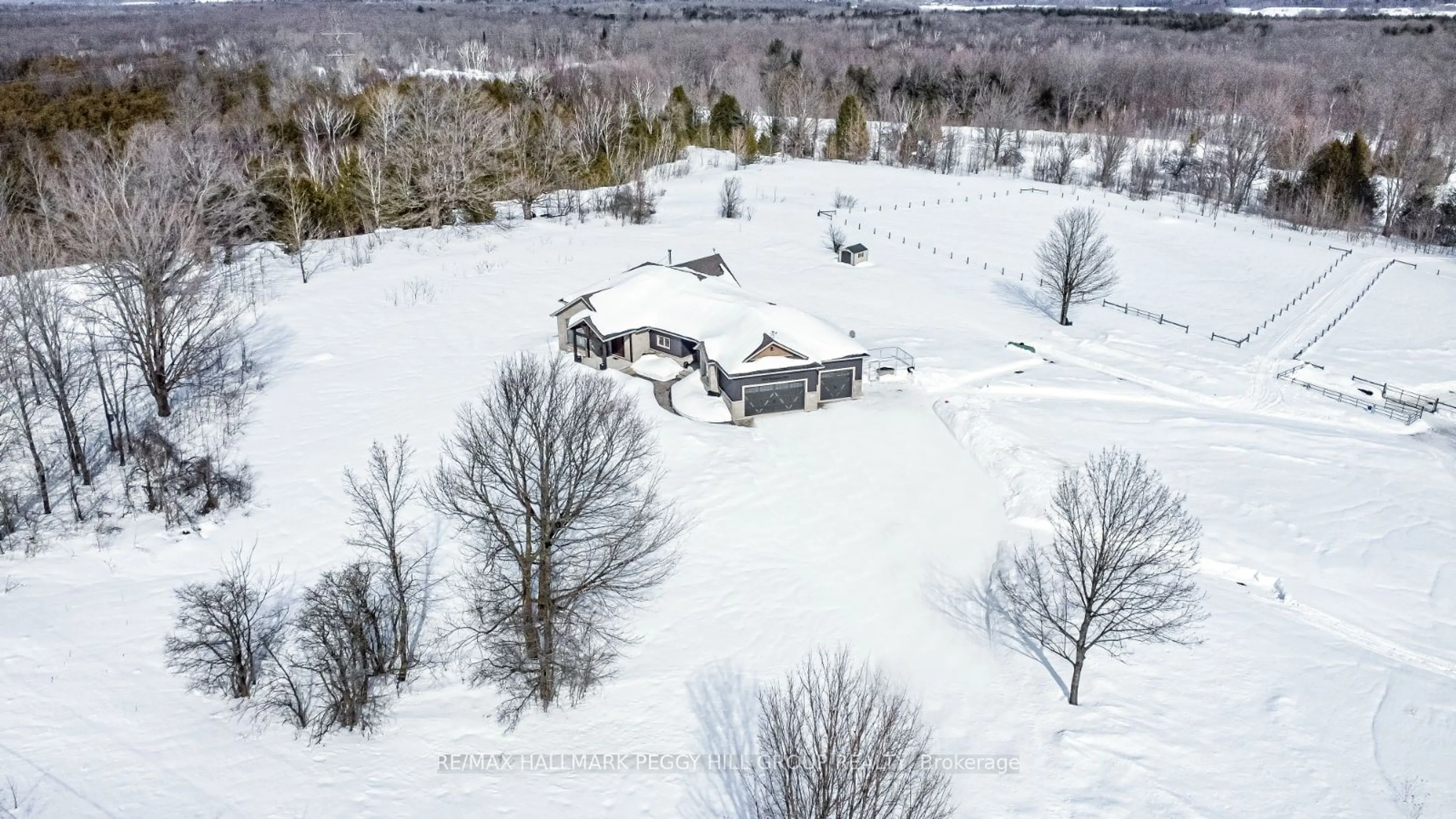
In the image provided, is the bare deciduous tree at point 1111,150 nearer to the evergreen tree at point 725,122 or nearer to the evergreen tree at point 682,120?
the evergreen tree at point 725,122

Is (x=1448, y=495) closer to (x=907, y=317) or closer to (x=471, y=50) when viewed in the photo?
(x=907, y=317)

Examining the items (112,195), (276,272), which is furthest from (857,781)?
(276,272)

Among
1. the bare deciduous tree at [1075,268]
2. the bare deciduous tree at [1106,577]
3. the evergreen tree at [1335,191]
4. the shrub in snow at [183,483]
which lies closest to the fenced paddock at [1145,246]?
the bare deciduous tree at [1075,268]

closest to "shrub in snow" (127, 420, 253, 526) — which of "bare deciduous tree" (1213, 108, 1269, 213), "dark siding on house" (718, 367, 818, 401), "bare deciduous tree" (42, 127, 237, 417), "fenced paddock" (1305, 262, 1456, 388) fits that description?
"bare deciduous tree" (42, 127, 237, 417)

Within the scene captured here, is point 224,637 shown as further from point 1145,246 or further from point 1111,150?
point 1111,150

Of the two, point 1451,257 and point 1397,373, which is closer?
point 1397,373

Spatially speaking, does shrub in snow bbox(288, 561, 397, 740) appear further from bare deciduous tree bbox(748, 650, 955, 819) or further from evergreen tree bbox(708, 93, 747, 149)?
evergreen tree bbox(708, 93, 747, 149)
